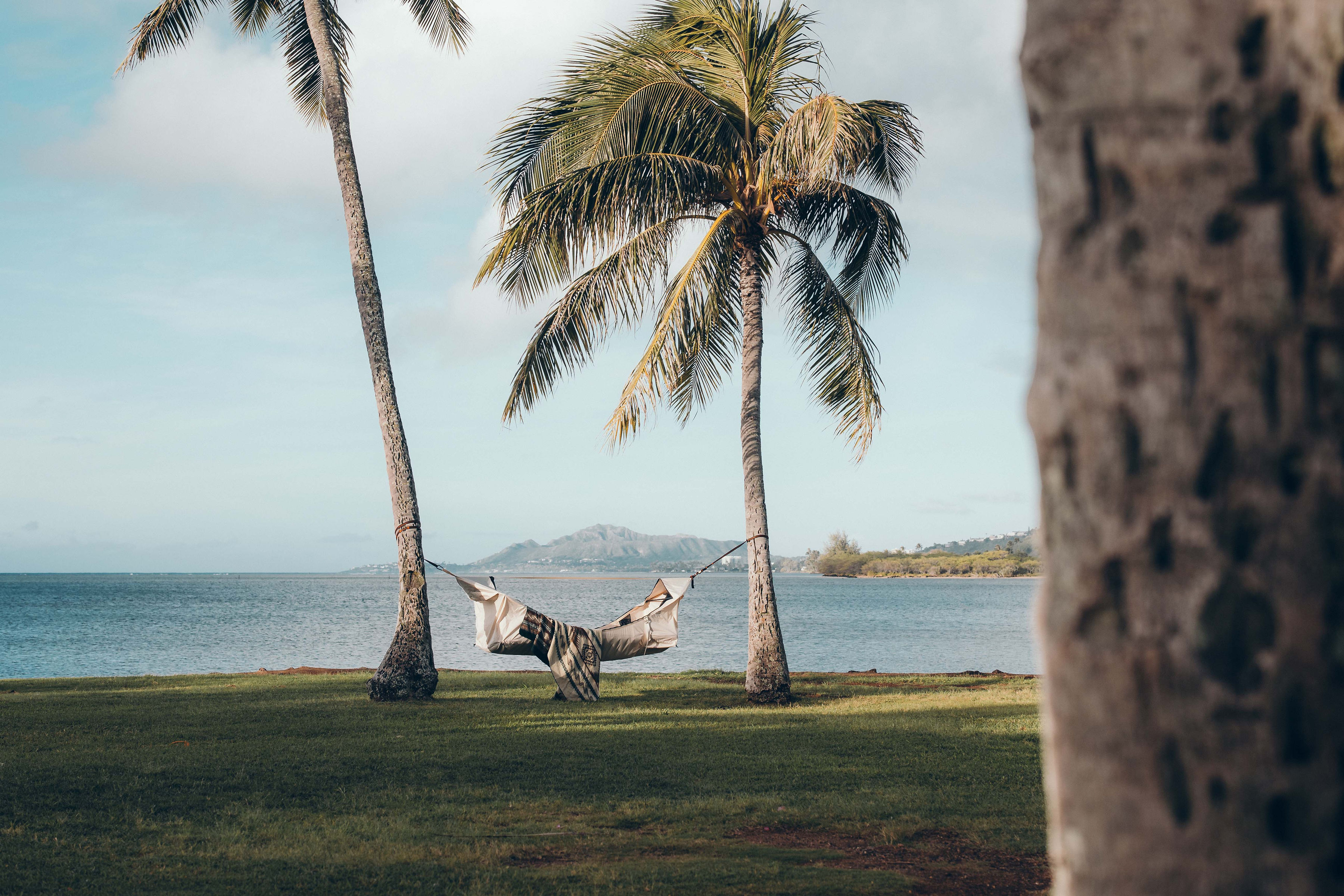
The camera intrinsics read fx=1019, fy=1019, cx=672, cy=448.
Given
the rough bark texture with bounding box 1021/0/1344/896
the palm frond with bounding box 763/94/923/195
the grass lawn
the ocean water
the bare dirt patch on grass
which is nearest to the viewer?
the rough bark texture with bounding box 1021/0/1344/896

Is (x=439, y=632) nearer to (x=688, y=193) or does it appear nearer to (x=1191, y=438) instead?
(x=688, y=193)

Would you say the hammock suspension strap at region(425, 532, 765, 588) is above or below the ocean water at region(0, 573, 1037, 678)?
above

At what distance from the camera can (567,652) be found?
10.9 metres

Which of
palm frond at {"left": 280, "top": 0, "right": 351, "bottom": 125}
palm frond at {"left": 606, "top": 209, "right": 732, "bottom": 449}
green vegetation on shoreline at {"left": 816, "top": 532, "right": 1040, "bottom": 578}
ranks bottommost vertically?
green vegetation on shoreline at {"left": 816, "top": 532, "right": 1040, "bottom": 578}

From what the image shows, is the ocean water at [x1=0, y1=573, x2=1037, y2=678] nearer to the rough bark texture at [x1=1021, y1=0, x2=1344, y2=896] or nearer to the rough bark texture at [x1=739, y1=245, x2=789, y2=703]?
the rough bark texture at [x1=739, y1=245, x2=789, y2=703]

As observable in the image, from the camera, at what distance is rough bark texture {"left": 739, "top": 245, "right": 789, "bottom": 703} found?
1114 cm

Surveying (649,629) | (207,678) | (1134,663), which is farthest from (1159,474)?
(207,678)

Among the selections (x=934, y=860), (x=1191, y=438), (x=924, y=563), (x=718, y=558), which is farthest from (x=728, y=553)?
(x=924, y=563)

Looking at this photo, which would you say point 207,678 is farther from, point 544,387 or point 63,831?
point 63,831

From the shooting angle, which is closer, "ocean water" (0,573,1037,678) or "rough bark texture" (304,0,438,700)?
"rough bark texture" (304,0,438,700)

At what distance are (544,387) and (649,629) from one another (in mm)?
3004

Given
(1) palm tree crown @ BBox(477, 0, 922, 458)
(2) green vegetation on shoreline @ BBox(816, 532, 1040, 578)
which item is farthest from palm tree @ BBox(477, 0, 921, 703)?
(2) green vegetation on shoreline @ BBox(816, 532, 1040, 578)

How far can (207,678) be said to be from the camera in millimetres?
14102

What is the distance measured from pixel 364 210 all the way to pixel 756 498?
5796 mm
